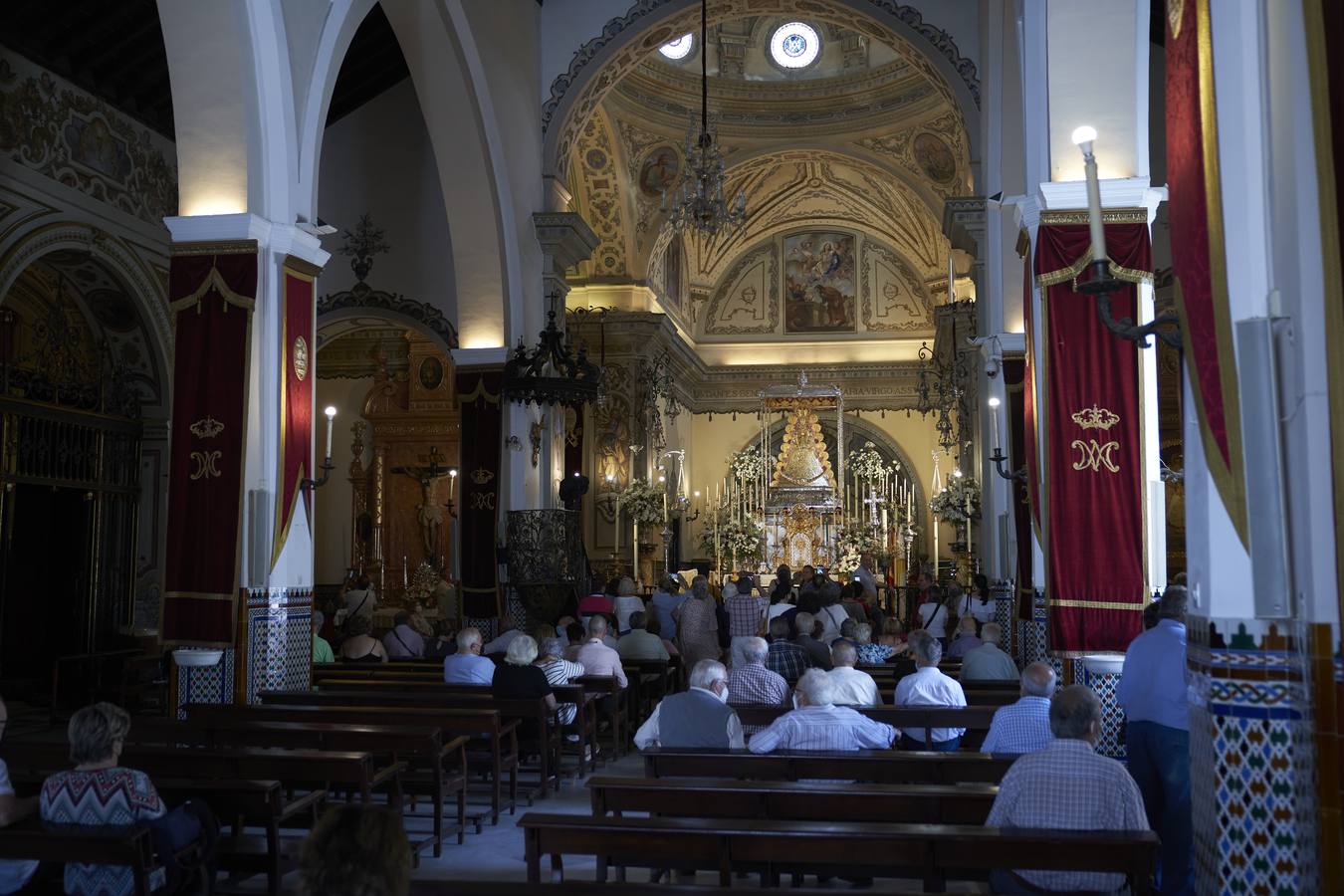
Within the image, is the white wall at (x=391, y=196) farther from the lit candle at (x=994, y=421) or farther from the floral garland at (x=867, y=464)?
the floral garland at (x=867, y=464)

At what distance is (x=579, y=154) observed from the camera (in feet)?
67.8

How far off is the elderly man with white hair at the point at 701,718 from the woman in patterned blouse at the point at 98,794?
2.60 meters

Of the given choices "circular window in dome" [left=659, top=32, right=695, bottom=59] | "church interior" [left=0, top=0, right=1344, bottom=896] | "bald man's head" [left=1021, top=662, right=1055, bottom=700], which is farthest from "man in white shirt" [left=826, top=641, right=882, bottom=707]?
"circular window in dome" [left=659, top=32, right=695, bottom=59]

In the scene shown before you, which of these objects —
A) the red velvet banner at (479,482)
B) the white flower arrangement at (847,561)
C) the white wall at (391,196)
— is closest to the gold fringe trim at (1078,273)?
the red velvet banner at (479,482)

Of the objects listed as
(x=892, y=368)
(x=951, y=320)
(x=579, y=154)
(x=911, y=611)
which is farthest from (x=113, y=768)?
(x=892, y=368)

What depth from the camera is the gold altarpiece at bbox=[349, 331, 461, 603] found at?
20.3 meters

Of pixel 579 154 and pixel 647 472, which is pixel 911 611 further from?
pixel 579 154

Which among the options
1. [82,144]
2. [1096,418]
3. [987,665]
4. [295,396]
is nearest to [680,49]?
[82,144]

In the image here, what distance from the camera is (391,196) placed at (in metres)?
16.2

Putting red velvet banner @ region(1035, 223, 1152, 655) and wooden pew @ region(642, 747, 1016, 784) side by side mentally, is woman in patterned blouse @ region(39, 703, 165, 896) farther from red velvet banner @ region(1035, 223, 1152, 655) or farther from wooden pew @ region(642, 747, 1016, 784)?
red velvet banner @ region(1035, 223, 1152, 655)

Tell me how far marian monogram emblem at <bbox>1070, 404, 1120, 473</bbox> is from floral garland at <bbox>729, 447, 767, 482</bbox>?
17.4 m

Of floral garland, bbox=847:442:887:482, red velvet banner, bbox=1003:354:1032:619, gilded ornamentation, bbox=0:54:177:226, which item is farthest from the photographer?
floral garland, bbox=847:442:887:482

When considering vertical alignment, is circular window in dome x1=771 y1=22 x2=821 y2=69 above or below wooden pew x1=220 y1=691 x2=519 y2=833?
above

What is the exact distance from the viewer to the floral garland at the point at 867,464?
2575 cm
